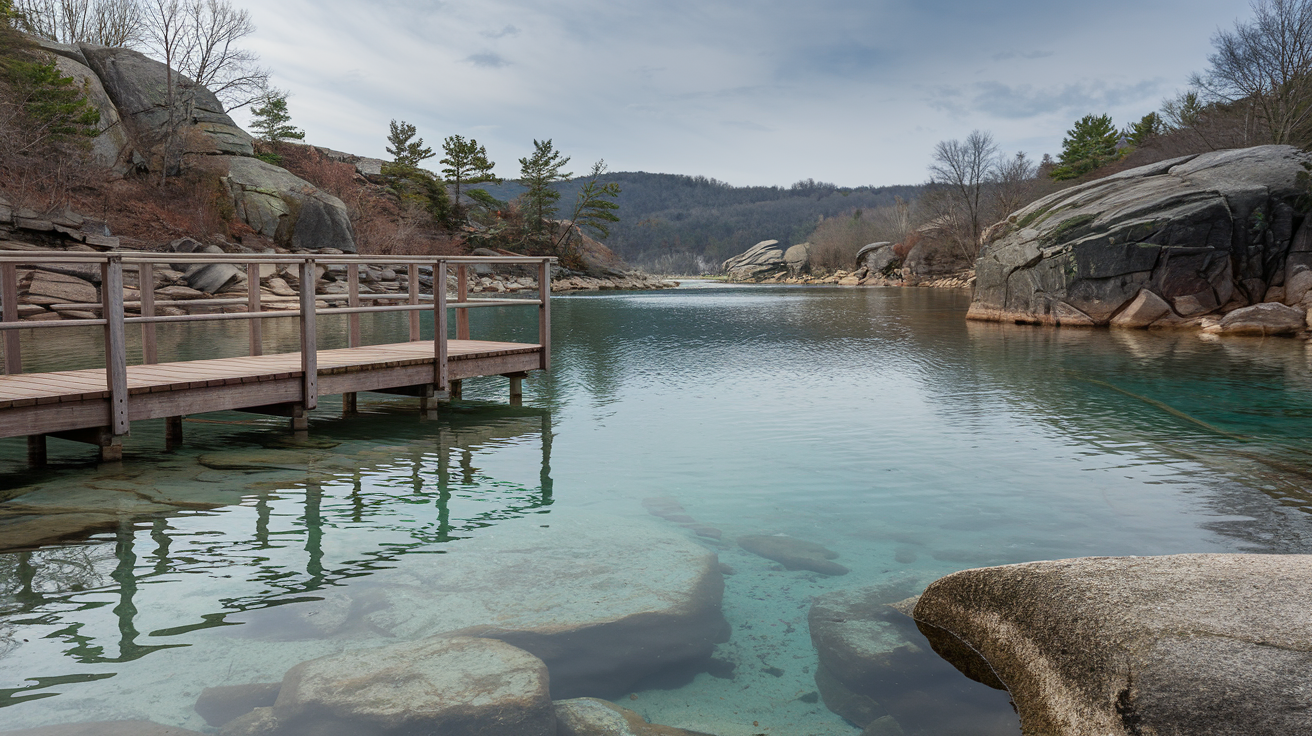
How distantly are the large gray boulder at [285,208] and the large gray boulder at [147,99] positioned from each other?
1583 millimetres

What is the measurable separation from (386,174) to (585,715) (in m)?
57.6

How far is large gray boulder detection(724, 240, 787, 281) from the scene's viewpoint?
108m

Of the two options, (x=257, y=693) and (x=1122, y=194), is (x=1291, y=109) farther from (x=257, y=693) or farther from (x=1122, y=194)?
(x=257, y=693)

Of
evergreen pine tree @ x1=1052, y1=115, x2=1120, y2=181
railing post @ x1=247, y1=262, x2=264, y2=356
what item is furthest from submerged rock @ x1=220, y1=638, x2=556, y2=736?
evergreen pine tree @ x1=1052, y1=115, x2=1120, y2=181

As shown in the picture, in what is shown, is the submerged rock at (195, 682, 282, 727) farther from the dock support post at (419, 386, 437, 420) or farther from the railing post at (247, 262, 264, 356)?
the dock support post at (419, 386, 437, 420)

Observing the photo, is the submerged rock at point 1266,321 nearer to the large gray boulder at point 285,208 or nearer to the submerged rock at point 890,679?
the submerged rock at point 890,679

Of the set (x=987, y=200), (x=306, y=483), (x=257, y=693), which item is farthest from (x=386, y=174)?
(x=257, y=693)

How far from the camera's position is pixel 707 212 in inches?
6693

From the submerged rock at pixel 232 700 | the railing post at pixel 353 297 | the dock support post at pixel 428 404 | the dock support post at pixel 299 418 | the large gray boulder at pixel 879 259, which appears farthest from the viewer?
the large gray boulder at pixel 879 259

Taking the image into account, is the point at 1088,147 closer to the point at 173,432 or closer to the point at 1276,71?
the point at 1276,71

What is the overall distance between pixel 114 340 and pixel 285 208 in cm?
3181

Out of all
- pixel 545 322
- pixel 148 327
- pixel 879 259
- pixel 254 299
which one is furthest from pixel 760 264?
pixel 148 327

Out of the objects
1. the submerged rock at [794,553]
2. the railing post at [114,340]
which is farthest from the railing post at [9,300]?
the submerged rock at [794,553]

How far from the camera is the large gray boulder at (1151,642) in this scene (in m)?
2.76
